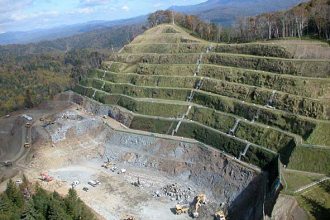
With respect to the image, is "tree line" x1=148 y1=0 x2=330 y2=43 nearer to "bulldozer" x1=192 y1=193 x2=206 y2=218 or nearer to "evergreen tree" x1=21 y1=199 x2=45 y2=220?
"bulldozer" x1=192 y1=193 x2=206 y2=218

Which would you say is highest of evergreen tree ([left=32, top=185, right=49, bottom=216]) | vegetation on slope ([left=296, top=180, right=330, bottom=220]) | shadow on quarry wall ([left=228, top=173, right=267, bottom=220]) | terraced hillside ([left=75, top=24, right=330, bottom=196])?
terraced hillside ([left=75, top=24, right=330, bottom=196])

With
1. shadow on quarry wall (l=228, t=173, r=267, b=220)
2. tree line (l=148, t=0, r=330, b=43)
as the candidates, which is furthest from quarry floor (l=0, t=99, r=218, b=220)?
tree line (l=148, t=0, r=330, b=43)

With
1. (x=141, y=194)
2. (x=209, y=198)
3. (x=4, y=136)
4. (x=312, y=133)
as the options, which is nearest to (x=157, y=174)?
(x=141, y=194)

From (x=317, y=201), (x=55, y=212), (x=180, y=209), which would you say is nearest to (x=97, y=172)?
(x=180, y=209)

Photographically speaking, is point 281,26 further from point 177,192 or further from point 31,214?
point 31,214

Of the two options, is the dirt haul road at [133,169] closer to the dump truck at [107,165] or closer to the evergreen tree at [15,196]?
the dump truck at [107,165]
